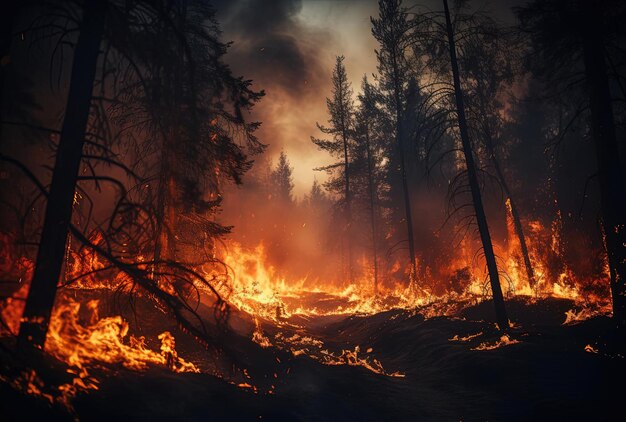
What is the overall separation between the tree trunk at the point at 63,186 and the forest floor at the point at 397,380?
0.47 metres

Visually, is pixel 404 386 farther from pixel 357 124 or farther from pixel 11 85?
pixel 357 124

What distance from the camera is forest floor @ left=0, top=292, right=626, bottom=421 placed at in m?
4.91

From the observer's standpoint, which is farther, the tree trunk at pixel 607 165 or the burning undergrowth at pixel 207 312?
the tree trunk at pixel 607 165

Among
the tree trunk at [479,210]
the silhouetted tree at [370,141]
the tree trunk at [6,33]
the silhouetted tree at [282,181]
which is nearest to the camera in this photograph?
the tree trunk at [6,33]

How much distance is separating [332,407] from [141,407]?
12.6 feet

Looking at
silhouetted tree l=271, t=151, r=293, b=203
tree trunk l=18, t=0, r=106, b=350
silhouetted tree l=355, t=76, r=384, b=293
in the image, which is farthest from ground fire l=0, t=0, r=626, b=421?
silhouetted tree l=271, t=151, r=293, b=203

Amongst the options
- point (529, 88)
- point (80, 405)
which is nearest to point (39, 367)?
point (80, 405)

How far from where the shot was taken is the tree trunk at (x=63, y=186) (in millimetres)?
4398

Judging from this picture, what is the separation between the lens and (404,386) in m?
9.30

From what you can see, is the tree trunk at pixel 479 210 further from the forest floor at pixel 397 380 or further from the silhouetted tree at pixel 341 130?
the silhouetted tree at pixel 341 130

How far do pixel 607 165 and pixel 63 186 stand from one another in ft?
38.8

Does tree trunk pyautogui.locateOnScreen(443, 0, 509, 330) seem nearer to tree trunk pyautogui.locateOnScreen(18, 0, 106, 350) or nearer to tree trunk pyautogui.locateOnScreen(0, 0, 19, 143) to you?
tree trunk pyautogui.locateOnScreen(18, 0, 106, 350)

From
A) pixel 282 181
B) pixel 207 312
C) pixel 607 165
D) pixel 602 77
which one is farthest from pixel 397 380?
pixel 282 181

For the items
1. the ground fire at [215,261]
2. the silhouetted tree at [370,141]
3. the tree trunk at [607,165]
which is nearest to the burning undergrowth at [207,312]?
the ground fire at [215,261]
